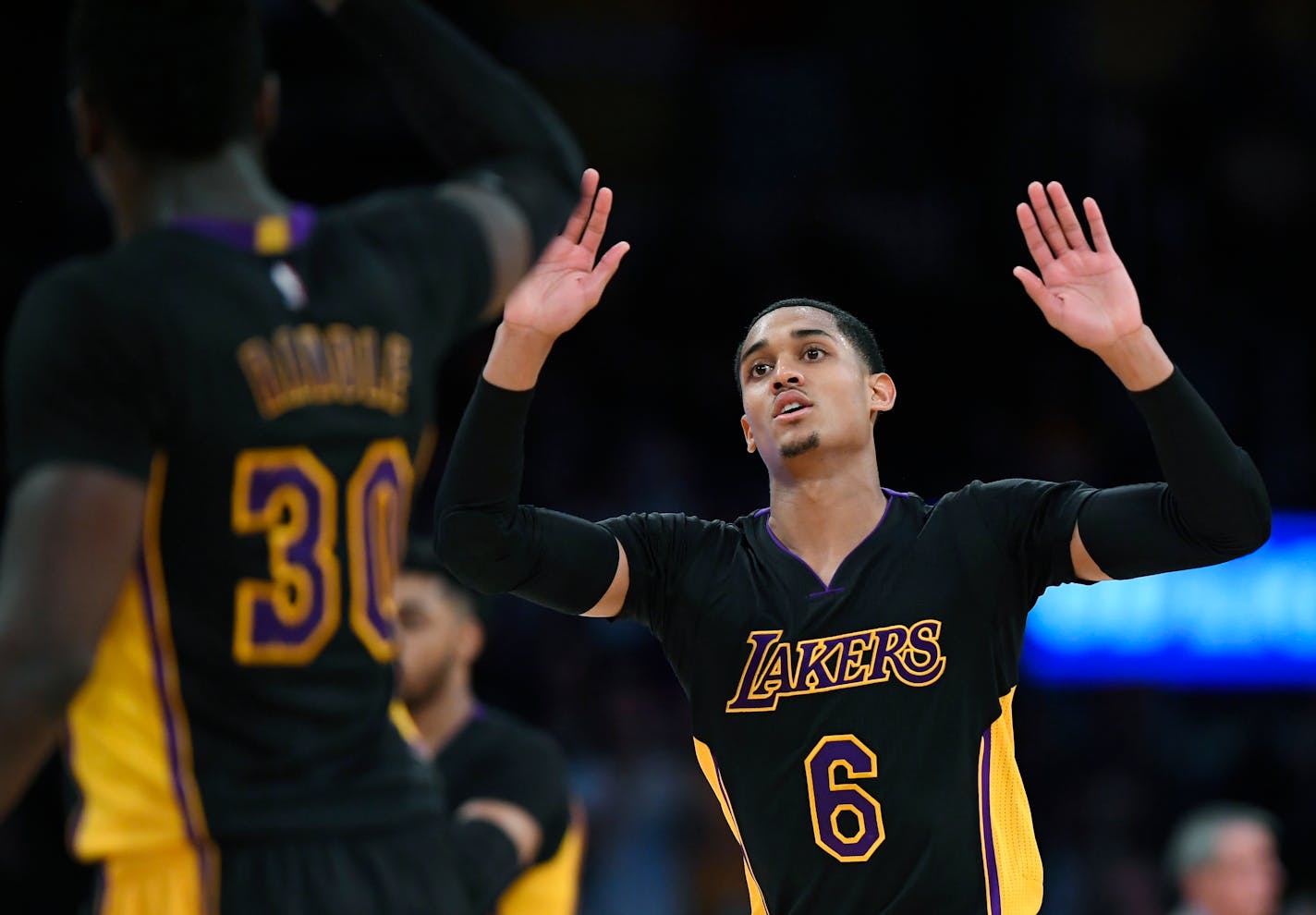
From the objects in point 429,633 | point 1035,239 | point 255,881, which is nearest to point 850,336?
point 1035,239

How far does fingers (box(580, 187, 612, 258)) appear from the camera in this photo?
427cm

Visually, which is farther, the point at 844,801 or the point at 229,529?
the point at 844,801

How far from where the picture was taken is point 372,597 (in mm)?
2650

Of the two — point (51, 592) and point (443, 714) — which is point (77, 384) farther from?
point (443, 714)

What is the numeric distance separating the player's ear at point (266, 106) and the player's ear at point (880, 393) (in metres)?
2.35

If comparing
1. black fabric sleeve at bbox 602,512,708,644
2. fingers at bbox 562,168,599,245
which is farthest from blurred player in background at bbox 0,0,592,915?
black fabric sleeve at bbox 602,512,708,644

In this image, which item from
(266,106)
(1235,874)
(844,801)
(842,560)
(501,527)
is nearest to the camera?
(266,106)

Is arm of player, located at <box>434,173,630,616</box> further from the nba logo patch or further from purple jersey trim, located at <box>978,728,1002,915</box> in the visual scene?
the nba logo patch

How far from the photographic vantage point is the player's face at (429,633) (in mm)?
6078

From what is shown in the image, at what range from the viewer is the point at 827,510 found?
460 cm

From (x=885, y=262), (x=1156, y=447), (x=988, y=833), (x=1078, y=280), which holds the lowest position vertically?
(x=988, y=833)

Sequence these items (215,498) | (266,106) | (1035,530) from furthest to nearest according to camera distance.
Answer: (1035,530), (266,106), (215,498)

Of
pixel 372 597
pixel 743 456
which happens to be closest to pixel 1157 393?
pixel 372 597

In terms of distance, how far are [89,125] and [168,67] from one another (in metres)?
0.15
